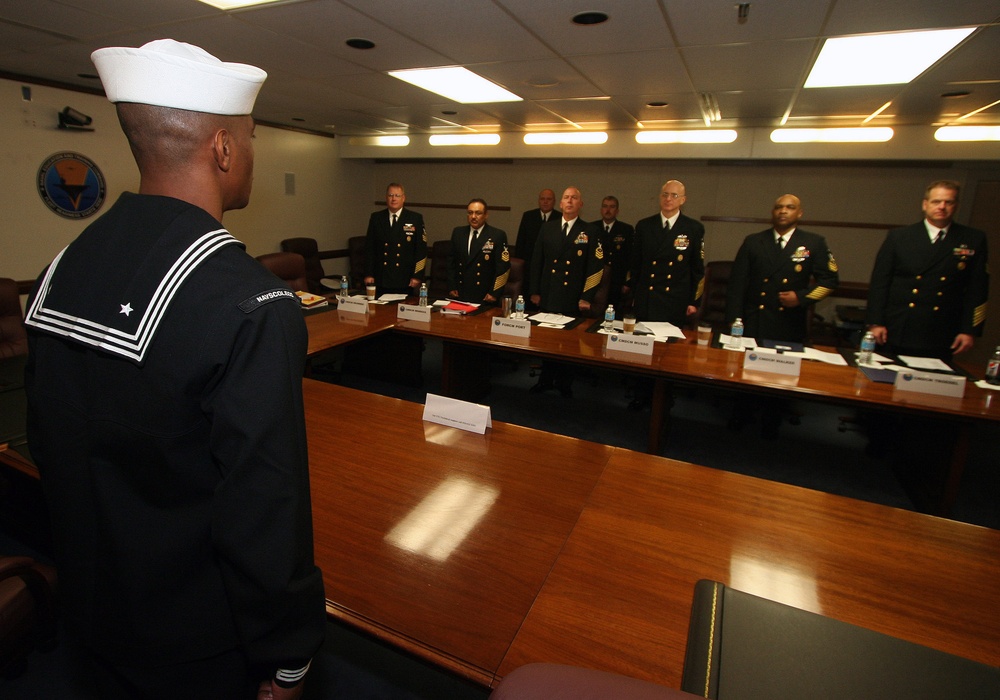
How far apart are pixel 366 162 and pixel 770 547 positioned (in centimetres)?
825

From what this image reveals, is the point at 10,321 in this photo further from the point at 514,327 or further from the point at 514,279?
the point at 514,279

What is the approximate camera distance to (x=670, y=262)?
13.8 ft

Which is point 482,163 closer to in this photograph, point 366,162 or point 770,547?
point 366,162

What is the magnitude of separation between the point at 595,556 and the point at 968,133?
221 inches

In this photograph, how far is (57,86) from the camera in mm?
4461

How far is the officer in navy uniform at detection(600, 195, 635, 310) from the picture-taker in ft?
18.6

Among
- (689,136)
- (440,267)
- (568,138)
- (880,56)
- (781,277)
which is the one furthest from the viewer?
(440,267)

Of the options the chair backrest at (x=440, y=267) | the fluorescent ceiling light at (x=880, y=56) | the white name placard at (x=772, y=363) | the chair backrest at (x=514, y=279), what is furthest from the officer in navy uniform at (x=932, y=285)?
the chair backrest at (x=440, y=267)

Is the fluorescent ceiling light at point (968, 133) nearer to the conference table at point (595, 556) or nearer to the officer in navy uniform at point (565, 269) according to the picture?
the officer in navy uniform at point (565, 269)

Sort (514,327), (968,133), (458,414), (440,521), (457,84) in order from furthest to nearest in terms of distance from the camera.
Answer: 1. (968,133)
2. (457,84)
3. (514,327)
4. (458,414)
5. (440,521)

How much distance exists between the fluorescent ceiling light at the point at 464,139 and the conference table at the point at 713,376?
3.38m

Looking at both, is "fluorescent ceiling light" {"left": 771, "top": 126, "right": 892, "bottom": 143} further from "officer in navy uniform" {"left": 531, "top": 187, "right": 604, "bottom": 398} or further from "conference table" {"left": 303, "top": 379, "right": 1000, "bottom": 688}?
"conference table" {"left": 303, "top": 379, "right": 1000, "bottom": 688}

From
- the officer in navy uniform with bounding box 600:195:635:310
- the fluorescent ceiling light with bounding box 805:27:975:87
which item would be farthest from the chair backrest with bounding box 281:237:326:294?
the fluorescent ceiling light with bounding box 805:27:975:87

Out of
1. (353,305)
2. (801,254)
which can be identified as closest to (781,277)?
(801,254)
